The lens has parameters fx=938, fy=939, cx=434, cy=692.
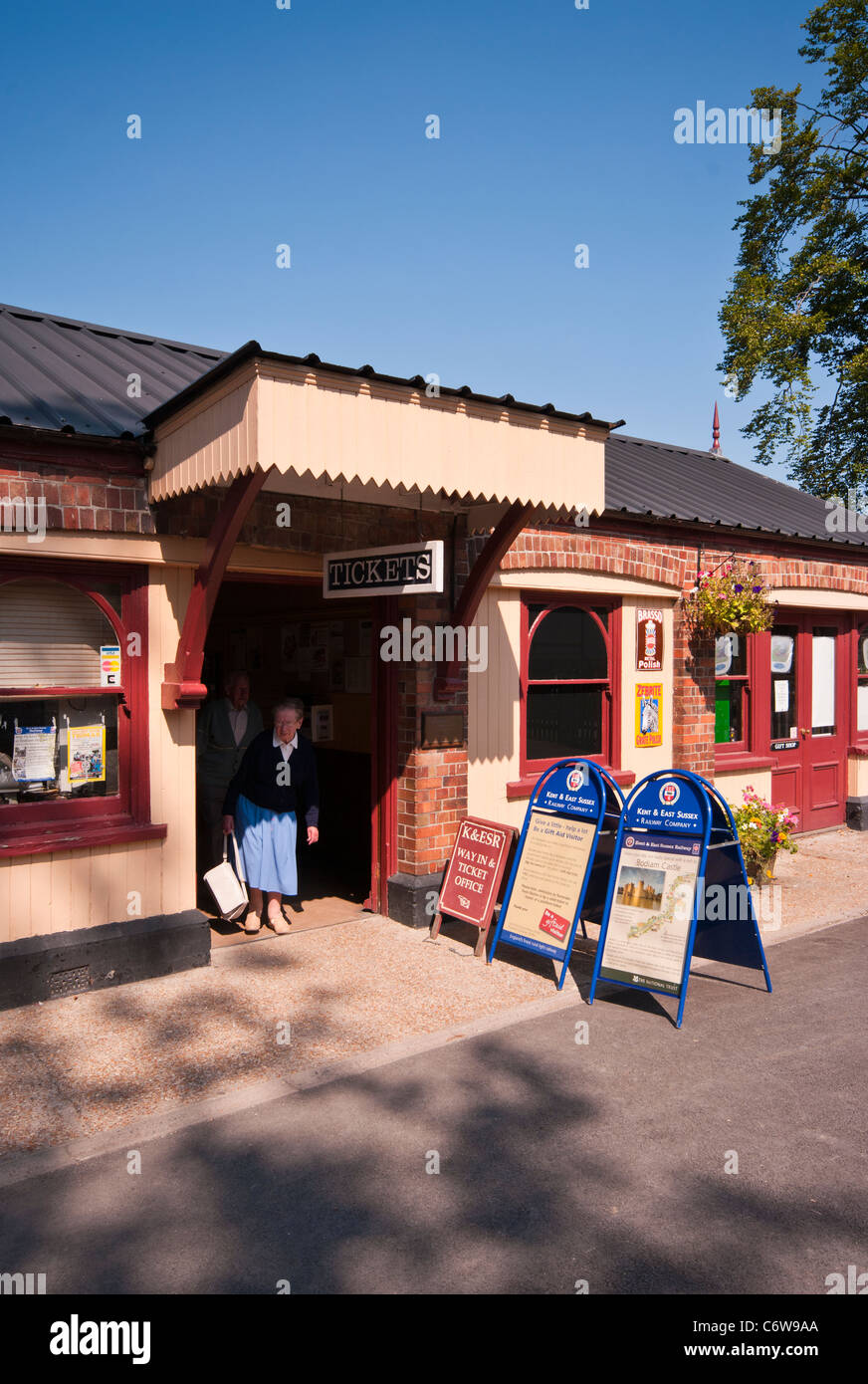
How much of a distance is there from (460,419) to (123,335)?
4.35 m

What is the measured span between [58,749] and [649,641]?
5.55 meters

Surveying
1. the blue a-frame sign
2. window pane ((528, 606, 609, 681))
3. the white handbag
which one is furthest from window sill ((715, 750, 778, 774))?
the white handbag

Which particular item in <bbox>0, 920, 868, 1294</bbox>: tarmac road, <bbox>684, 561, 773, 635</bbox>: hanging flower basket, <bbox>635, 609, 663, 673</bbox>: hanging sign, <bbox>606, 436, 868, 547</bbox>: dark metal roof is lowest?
<bbox>0, 920, 868, 1294</bbox>: tarmac road

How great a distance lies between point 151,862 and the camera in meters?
6.10

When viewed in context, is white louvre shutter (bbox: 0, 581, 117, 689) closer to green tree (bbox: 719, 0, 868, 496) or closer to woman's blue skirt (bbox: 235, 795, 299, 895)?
woman's blue skirt (bbox: 235, 795, 299, 895)

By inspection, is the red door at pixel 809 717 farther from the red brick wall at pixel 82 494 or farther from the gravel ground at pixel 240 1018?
the red brick wall at pixel 82 494

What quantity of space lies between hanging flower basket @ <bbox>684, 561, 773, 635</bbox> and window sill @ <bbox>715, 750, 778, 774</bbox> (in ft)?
4.74

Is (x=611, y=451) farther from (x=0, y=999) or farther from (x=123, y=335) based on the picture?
(x=0, y=999)

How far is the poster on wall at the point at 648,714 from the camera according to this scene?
354 inches

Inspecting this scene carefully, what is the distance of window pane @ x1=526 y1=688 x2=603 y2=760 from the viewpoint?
815 centimetres
